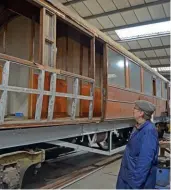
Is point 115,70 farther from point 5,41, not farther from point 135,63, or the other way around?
point 5,41

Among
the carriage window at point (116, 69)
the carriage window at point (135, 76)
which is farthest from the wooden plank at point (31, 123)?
the carriage window at point (135, 76)

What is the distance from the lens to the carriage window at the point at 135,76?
5.75 metres

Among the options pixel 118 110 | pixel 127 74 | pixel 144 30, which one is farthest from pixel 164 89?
pixel 118 110

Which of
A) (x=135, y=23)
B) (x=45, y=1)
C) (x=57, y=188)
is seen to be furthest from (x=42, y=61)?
(x=135, y=23)

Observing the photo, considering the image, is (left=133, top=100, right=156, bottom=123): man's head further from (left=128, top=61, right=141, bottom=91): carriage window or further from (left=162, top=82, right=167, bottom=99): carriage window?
(left=162, top=82, right=167, bottom=99): carriage window

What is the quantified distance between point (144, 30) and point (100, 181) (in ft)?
24.1

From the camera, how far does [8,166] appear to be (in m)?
2.83

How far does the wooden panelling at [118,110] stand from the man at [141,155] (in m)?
1.98

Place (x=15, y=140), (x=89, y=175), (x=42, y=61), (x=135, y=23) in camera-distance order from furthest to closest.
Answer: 1. (x=135, y=23)
2. (x=89, y=175)
3. (x=42, y=61)
4. (x=15, y=140)

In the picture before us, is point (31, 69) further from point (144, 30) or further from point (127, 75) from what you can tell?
point (144, 30)

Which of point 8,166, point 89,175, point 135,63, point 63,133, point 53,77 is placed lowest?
point 89,175

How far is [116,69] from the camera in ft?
16.3

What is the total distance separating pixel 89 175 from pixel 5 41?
10.0 feet

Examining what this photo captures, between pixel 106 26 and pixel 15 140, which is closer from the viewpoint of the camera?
pixel 15 140
